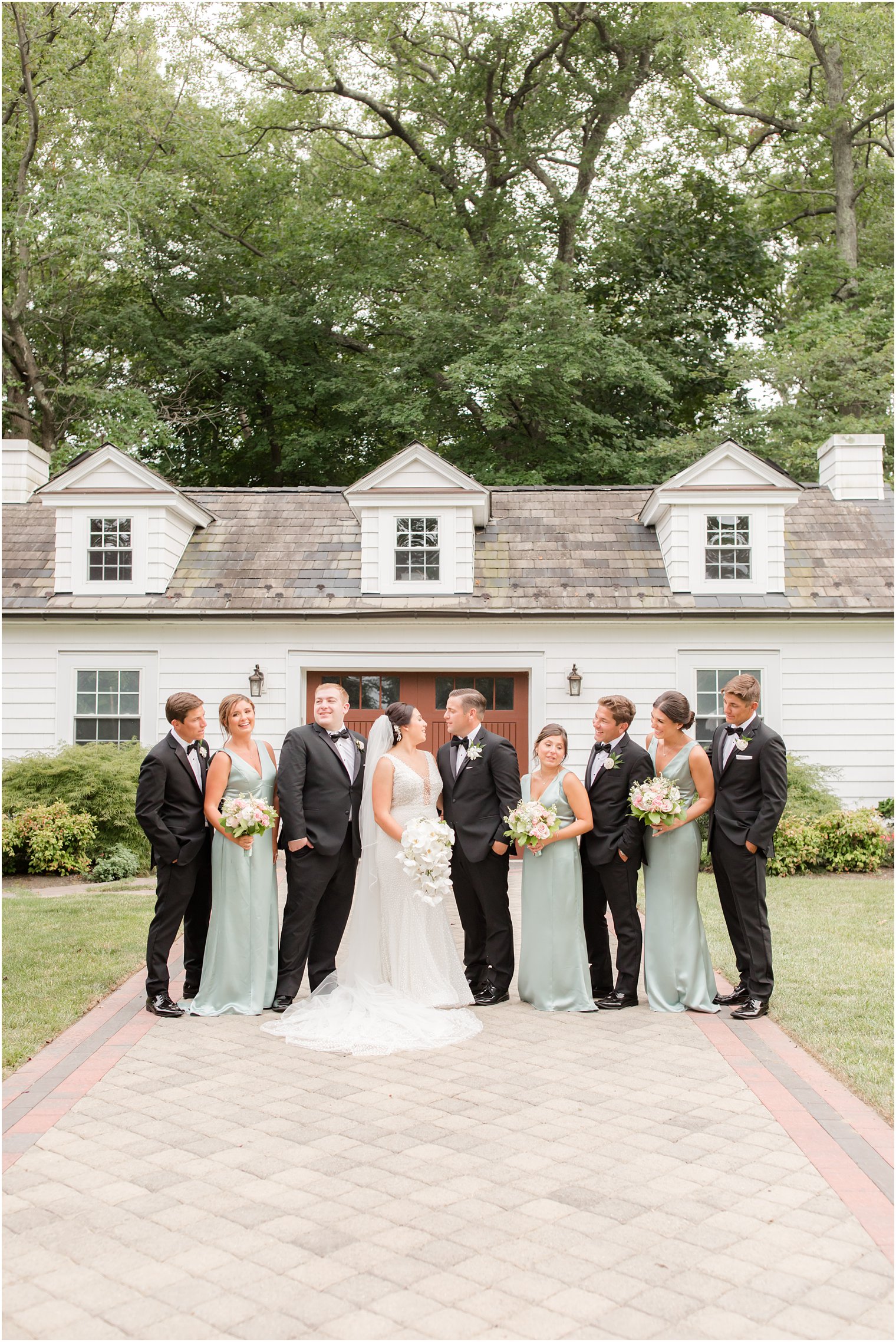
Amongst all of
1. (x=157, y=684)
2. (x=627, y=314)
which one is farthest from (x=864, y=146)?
(x=157, y=684)

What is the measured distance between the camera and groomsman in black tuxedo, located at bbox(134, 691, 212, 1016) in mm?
6840

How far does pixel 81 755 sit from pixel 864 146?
2500cm

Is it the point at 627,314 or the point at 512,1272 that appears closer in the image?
the point at 512,1272

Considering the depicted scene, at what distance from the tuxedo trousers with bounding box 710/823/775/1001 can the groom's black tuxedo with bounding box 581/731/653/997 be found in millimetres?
566

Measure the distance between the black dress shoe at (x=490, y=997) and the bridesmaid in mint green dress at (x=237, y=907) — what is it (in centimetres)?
140

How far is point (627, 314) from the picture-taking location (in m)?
25.4

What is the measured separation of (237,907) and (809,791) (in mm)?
9679

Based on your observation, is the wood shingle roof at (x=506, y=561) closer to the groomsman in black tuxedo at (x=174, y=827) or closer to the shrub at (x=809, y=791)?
the shrub at (x=809, y=791)

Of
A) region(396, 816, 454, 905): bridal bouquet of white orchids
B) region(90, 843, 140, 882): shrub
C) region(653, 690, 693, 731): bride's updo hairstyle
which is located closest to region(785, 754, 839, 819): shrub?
region(653, 690, 693, 731): bride's updo hairstyle

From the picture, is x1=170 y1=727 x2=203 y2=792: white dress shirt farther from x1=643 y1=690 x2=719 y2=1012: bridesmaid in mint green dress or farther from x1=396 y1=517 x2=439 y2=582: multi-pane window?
x1=396 y1=517 x2=439 y2=582: multi-pane window

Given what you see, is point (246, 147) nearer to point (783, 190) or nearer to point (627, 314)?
point (627, 314)

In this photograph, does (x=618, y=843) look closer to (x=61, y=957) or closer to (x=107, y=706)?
(x=61, y=957)

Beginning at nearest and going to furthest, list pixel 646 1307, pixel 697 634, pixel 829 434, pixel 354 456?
pixel 646 1307 < pixel 697 634 < pixel 829 434 < pixel 354 456

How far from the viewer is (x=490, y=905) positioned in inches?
287
